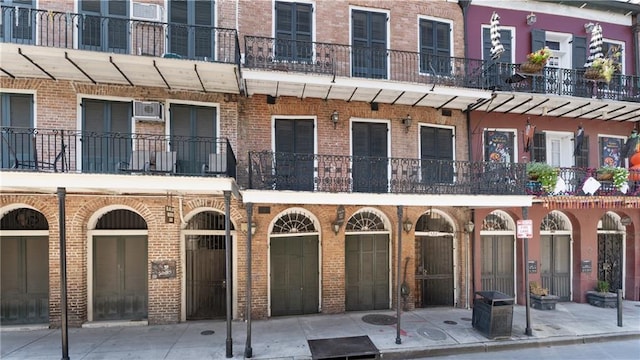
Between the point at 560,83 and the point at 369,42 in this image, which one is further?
the point at 560,83

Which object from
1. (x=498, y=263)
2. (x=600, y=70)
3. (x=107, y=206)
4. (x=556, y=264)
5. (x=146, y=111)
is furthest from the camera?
(x=556, y=264)

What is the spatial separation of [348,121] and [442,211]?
403 cm

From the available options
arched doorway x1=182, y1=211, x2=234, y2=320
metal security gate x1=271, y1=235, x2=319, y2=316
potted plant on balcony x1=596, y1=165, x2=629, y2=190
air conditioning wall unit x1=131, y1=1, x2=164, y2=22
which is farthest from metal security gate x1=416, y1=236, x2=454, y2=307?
air conditioning wall unit x1=131, y1=1, x2=164, y2=22

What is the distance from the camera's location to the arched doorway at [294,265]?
943 centimetres

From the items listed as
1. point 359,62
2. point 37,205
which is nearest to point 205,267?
point 37,205

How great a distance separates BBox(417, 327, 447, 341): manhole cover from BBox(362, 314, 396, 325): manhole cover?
2.73ft

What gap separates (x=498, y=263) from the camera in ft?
34.7

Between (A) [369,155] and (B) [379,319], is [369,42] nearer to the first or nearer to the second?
(A) [369,155]

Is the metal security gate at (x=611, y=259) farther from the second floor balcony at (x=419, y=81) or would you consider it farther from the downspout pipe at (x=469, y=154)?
the downspout pipe at (x=469, y=154)

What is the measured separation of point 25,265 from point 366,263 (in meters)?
9.00

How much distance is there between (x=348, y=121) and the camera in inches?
380

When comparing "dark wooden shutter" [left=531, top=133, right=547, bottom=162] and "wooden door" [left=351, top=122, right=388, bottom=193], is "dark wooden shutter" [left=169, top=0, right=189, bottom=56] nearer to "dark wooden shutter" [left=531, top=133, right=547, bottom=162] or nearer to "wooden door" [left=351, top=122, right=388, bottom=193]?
"wooden door" [left=351, top=122, right=388, bottom=193]

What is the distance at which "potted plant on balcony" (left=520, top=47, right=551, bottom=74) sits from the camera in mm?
9455

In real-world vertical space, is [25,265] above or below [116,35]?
below
